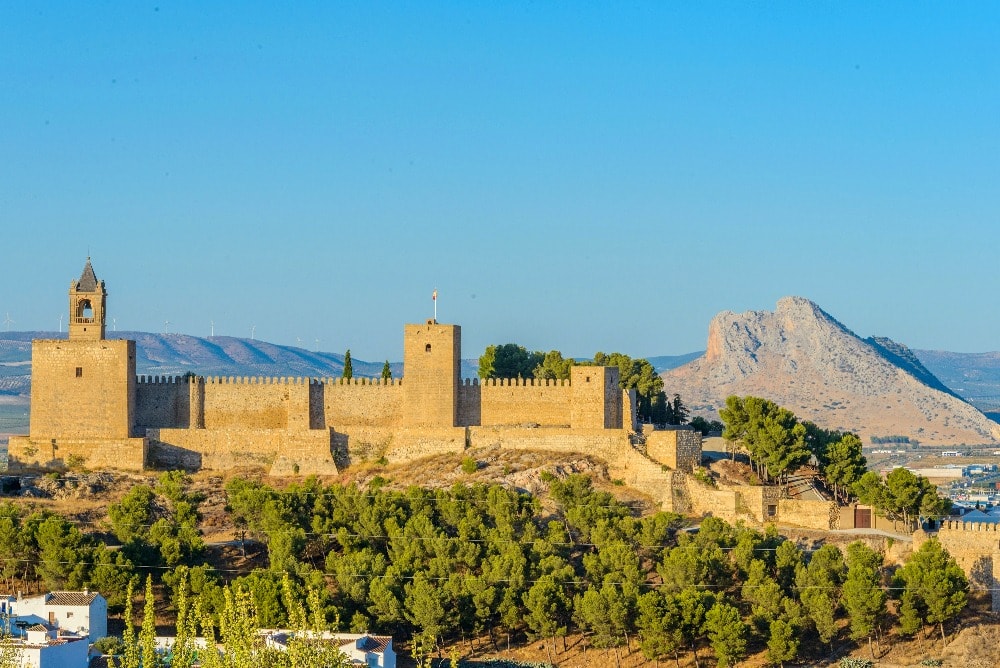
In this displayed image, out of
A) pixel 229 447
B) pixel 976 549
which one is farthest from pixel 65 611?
pixel 976 549

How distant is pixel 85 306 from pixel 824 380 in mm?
117138

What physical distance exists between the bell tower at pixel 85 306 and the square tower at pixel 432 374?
9.98 m

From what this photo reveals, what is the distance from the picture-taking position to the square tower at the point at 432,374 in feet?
181

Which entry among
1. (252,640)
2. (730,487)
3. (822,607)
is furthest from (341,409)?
→ (252,640)

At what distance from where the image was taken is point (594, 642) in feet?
146

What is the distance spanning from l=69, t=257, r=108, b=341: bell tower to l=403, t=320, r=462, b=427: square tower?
9976 millimetres

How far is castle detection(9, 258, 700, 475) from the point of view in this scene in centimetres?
5469

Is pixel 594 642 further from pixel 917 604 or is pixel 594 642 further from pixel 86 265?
pixel 86 265

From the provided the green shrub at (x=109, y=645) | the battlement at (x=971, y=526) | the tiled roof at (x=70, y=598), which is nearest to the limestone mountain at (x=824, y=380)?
the battlement at (x=971, y=526)

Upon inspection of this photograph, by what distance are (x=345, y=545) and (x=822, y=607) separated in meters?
12.7

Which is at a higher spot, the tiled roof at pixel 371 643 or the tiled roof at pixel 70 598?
the tiled roof at pixel 70 598

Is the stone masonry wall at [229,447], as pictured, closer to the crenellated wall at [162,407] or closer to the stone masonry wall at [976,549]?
the crenellated wall at [162,407]

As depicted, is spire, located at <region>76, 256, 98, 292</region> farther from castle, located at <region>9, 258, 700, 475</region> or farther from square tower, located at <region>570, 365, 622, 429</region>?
square tower, located at <region>570, 365, 622, 429</region>

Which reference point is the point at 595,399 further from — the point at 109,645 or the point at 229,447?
the point at 109,645
